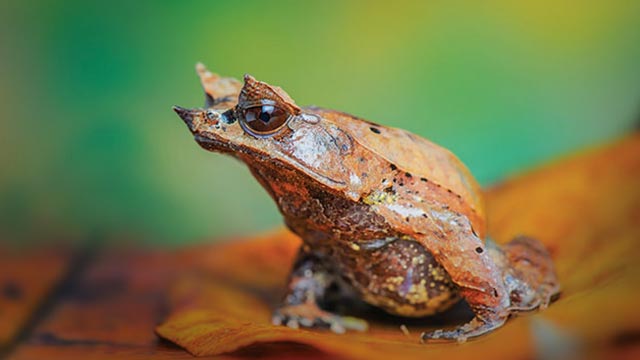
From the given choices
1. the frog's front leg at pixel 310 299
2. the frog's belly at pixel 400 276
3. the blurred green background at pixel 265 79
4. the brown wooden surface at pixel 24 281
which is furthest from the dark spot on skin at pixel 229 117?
the blurred green background at pixel 265 79

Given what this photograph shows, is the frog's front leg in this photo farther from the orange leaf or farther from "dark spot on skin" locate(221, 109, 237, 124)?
"dark spot on skin" locate(221, 109, 237, 124)

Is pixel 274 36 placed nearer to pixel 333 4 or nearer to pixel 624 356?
pixel 333 4

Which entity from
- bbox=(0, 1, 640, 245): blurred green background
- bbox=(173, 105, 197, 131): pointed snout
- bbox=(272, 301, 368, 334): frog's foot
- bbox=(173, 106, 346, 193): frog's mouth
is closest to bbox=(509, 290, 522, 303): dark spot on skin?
bbox=(272, 301, 368, 334): frog's foot

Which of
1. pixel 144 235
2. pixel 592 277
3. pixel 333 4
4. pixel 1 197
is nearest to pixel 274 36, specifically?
pixel 333 4

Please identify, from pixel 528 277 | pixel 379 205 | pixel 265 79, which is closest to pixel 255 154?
pixel 379 205

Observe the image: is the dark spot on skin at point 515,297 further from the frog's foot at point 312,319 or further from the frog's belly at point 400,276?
the frog's foot at point 312,319

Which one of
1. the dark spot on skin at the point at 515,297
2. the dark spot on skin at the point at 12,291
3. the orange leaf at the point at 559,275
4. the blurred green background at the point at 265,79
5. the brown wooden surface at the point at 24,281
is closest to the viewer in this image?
the orange leaf at the point at 559,275
